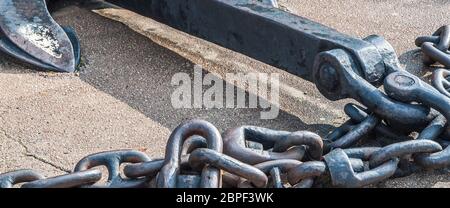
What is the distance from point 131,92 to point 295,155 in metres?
1.04

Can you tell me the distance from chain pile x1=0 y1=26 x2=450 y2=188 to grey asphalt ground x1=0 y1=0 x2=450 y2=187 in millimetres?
158

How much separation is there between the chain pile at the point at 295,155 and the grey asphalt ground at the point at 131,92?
158 mm

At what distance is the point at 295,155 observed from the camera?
7.01 feet

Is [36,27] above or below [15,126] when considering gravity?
above

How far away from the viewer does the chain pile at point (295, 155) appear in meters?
1.93

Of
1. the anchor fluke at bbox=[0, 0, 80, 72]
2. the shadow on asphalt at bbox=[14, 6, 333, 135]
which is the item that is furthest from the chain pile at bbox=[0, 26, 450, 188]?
the anchor fluke at bbox=[0, 0, 80, 72]

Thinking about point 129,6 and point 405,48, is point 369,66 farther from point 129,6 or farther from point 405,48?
point 129,6

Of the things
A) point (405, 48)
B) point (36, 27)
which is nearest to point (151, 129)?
point (36, 27)

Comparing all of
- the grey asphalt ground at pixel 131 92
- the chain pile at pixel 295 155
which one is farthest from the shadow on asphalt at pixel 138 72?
the chain pile at pixel 295 155

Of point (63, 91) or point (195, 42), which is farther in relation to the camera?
point (195, 42)

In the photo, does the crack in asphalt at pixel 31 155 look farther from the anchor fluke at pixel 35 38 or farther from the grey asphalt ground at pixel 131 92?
the anchor fluke at pixel 35 38
